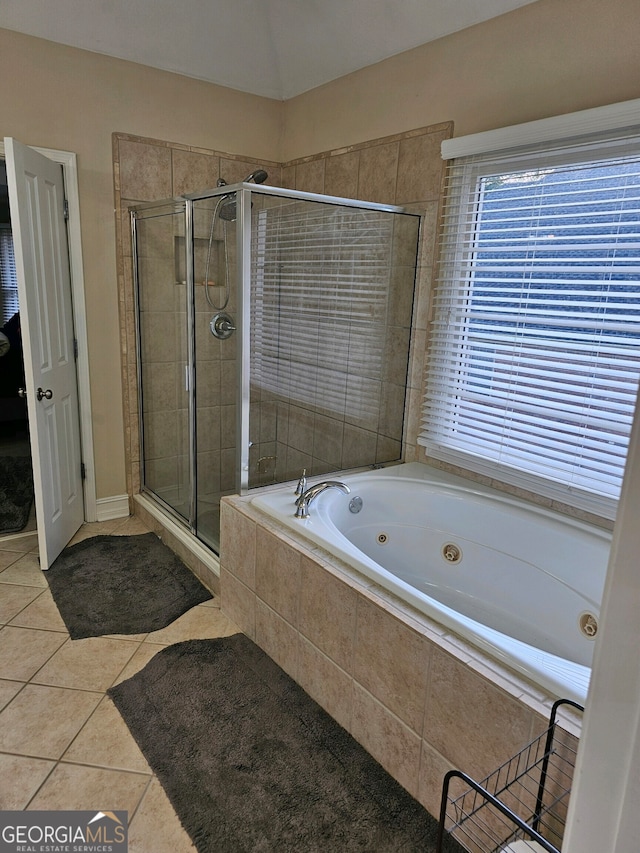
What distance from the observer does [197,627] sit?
2.47 metres

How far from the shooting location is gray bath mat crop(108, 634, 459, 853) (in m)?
1.56

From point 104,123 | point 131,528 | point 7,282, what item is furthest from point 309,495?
point 7,282

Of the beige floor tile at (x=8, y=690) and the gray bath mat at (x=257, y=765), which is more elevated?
the gray bath mat at (x=257, y=765)

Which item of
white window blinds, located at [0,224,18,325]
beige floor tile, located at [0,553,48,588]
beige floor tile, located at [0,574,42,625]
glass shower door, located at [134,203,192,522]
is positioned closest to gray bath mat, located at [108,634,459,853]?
beige floor tile, located at [0,574,42,625]

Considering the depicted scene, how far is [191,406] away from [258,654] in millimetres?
1312

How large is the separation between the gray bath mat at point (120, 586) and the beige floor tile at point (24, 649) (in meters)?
0.09

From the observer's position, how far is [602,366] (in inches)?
83.0

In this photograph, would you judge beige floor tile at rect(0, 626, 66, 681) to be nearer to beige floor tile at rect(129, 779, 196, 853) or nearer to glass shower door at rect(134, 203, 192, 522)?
beige floor tile at rect(129, 779, 196, 853)

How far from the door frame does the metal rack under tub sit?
103 inches

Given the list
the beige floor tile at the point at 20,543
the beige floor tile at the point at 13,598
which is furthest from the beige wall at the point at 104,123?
the beige floor tile at the point at 13,598

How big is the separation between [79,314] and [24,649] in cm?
176

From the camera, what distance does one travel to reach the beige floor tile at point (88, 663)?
6.97 feet

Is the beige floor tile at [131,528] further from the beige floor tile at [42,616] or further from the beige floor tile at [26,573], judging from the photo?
the beige floor tile at [42,616]

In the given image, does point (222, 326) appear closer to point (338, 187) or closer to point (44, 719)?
point (338, 187)
